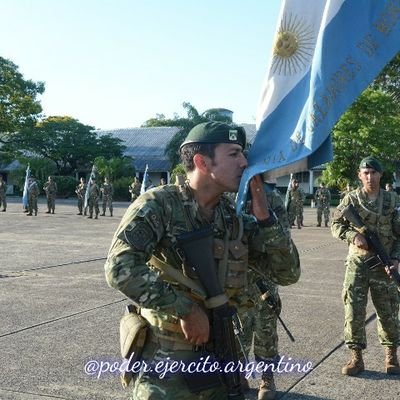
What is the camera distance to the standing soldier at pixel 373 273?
548 centimetres

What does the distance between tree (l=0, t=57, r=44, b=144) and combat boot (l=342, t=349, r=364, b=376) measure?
162 feet

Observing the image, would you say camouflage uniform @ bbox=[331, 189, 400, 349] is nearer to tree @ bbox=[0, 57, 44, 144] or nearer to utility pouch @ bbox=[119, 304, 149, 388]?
utility pouch @ bbox=[119, 304, 149, 388]

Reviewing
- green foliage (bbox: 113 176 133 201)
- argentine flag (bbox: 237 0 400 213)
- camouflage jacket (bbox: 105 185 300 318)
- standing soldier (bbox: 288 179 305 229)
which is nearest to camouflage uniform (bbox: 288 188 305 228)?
standing soldier (bbox: 288 179 305 229)

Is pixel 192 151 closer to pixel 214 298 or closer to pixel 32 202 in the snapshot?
pixel 214 298

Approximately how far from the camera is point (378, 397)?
16.0 ft

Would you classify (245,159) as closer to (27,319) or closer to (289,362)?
(289,362)

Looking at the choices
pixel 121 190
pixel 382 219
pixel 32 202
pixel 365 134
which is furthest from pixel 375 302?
pixel 121 190

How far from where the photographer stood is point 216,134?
288cm

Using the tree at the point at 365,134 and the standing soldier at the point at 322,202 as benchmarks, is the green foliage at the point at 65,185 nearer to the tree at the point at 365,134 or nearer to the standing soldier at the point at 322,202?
the tree at the point at 365,134

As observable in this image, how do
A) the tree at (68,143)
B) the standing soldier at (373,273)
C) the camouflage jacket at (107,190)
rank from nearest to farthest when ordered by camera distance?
the standing soldier at (373,273)
the camouflage jacket at (107,190)
the tree at (68,143)

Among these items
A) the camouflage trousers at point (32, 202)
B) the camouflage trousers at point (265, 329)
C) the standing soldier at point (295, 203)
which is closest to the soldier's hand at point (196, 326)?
the camouflage trousers at point (265, 329)

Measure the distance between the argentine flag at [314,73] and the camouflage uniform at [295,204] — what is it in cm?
1863

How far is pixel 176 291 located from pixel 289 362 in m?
3.32

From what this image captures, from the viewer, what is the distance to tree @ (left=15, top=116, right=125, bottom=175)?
54000mm
